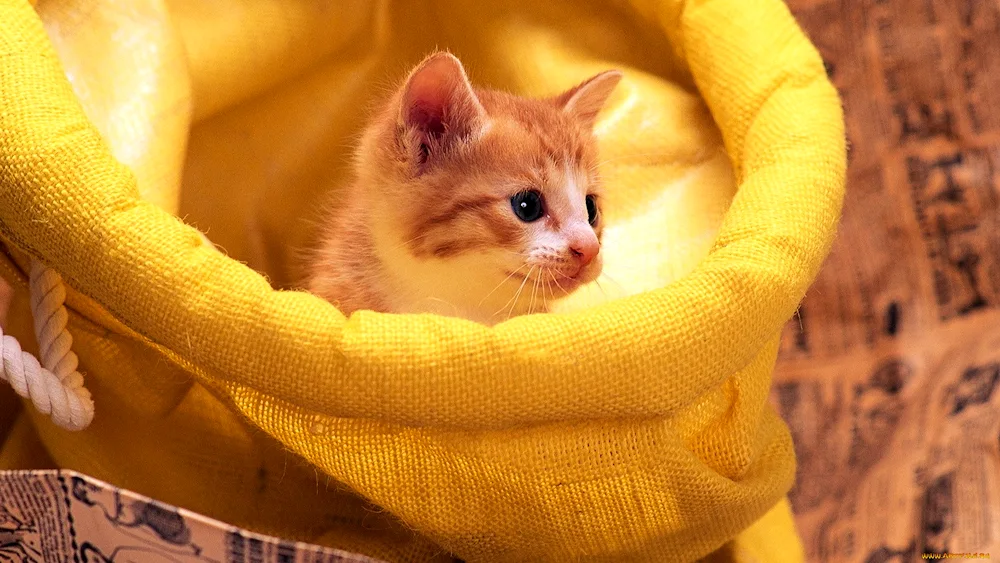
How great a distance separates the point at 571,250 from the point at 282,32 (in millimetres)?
578

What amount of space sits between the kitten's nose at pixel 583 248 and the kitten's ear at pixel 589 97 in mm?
216

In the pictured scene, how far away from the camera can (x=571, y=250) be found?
40.7 inches

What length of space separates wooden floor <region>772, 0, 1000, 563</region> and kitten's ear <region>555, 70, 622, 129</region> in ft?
1.97

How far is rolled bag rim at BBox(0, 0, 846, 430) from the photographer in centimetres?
74

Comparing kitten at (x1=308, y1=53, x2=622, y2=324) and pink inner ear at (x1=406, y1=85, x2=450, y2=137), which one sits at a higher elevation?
pink inner ear at (x1=406, y1=85, x2=450, y2=137)

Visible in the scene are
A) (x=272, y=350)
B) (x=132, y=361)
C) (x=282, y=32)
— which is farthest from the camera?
(x=282, y=32)

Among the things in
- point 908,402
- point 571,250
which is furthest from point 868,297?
point 571,250

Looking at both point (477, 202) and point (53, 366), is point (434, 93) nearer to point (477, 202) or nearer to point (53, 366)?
point (477, 202)

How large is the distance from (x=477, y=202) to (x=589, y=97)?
0.25 metres

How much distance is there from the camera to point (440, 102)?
41.4 inches

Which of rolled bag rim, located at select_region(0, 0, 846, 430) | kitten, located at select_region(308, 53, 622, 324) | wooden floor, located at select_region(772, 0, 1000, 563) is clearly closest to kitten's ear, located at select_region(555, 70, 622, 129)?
kitten, located at select_region(308, 53, 622, 324)

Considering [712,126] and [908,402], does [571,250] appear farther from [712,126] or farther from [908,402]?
[908,402]

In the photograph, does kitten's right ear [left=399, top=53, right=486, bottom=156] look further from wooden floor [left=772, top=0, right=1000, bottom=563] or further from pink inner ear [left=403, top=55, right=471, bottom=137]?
wooden floor [left=772, top=0, right=1000, bottom=563]

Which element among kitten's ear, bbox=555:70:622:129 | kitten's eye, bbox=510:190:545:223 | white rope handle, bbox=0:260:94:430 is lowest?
white rope handle, bbox=0:260:94:430
